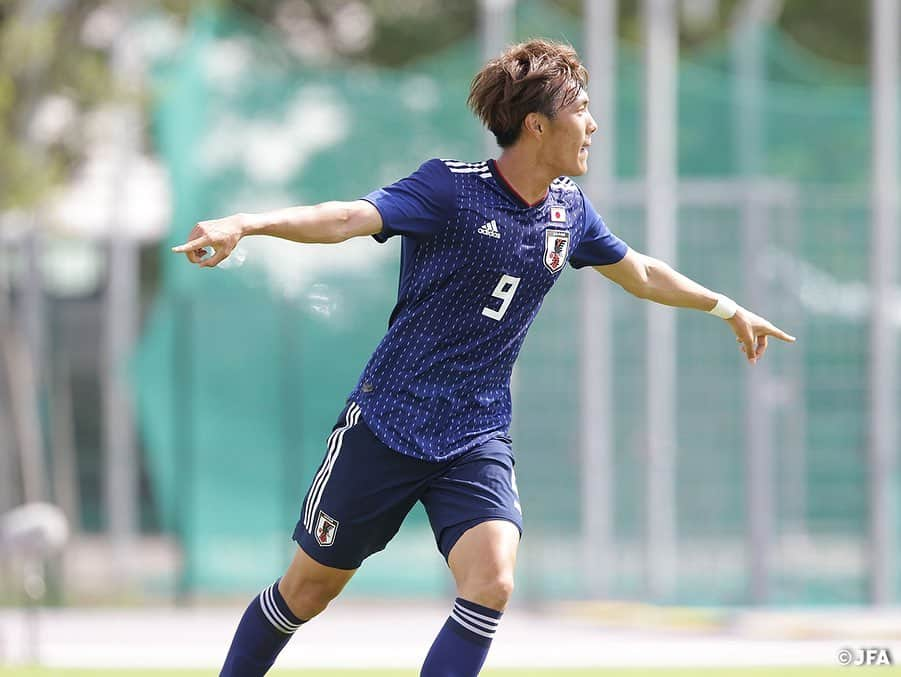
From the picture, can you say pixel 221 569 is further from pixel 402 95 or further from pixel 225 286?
pixel 402 95

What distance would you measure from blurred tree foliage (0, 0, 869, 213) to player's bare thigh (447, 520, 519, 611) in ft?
25.9

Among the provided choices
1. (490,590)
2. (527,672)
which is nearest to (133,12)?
(527,672)

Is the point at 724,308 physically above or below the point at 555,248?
below

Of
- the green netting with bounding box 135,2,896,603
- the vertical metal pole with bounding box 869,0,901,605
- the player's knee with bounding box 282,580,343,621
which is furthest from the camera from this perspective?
the green netting with bounding box 135,2,896,603

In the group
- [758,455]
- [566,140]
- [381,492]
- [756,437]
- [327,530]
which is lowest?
[758,455]

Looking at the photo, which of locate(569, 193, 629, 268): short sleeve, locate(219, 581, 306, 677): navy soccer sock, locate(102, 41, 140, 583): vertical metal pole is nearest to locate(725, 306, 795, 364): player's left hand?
locate(569, 193, 629, 268): short sleeve

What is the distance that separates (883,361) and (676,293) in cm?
648

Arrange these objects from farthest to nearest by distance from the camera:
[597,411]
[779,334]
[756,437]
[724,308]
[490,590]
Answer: [597,411]
[756,437]
[724,308]
[779,334]
[490,590]

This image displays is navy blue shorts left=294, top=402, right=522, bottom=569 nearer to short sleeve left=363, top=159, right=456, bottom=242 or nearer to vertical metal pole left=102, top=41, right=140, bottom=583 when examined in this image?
short sleeve left=363, top=159, right=456, bottom=242

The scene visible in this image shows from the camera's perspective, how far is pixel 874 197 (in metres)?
12.1

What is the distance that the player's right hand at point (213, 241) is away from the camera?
4.62 metres

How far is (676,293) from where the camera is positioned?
603cm

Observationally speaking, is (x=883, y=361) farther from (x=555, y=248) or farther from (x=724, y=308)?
(x=555, y=248)

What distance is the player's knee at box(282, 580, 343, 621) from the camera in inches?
219
